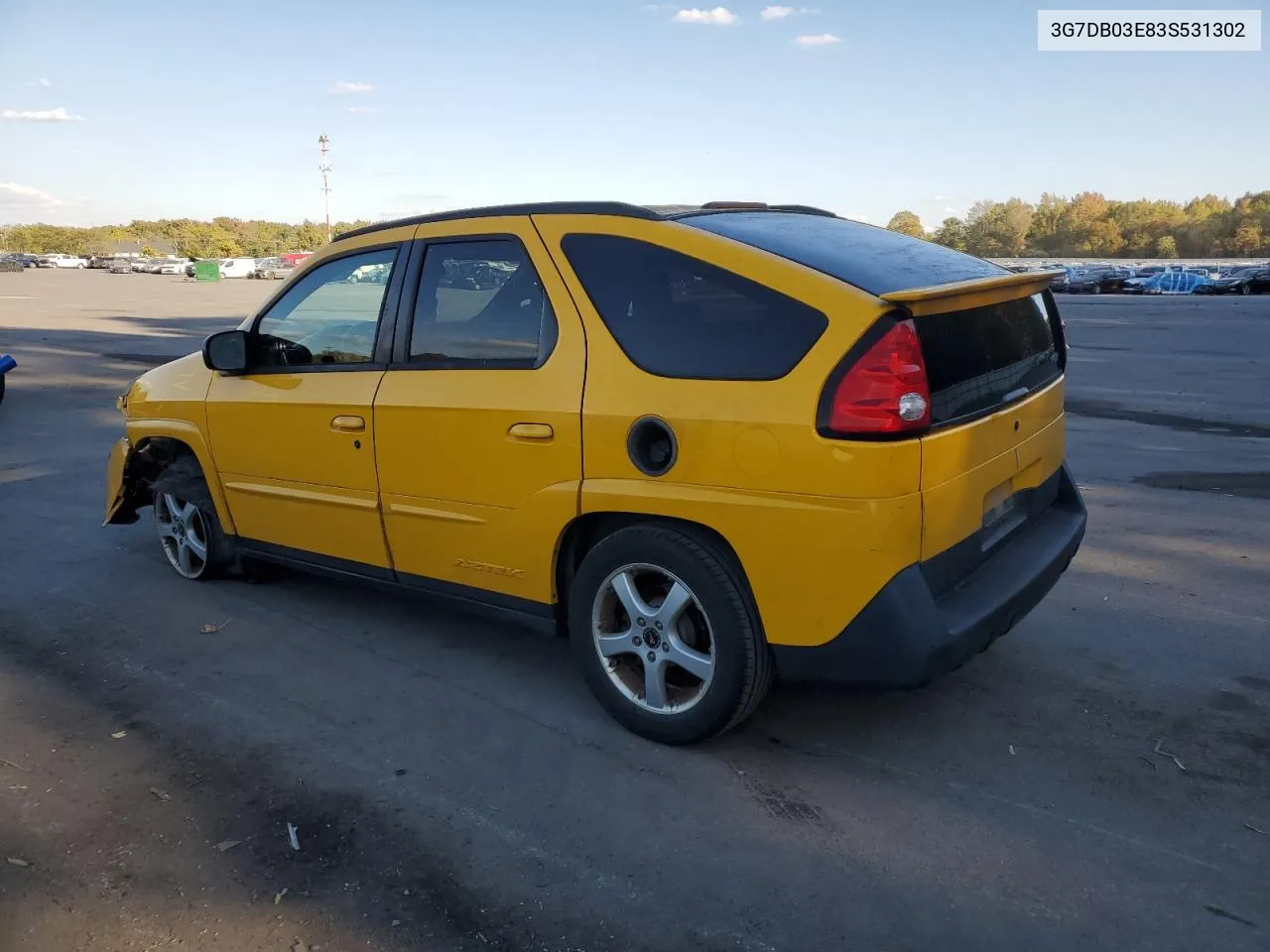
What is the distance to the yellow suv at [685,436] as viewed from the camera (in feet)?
9.46

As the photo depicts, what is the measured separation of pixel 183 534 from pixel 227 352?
1306 millimetres

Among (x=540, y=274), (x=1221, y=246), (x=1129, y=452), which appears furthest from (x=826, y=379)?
(x=1221, y=246)

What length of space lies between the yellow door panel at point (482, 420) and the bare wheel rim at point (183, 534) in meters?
1.68

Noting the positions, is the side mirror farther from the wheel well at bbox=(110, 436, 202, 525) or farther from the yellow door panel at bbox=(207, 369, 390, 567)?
the wheel well at bbox=(110, 436, 202, 525)

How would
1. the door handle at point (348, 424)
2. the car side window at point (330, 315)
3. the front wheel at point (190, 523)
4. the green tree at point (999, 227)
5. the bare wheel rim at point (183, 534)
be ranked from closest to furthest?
1. the door handle at point (348, 424)
2. the car side window at point (330, 315)
3. the front wheel at point (190, 523)
4. the bare wheel rim at point (183, 534)
5. the green tree at point (999, 227)

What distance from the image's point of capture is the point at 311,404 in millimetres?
4215

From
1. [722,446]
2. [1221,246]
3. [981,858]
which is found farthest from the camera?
[1221,246]

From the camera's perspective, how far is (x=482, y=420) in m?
3.60

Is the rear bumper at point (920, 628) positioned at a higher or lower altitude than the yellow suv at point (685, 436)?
lower

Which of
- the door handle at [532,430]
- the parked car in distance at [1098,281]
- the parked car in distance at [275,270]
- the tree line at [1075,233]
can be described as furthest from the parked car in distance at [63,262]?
the door handle at [532,430]

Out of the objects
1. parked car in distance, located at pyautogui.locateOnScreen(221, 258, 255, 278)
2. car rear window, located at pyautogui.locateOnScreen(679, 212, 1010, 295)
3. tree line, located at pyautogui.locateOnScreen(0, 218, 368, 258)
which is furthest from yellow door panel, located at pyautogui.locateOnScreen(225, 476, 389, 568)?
tree line, located at pyautogui.locateOnScreen(0, 218, 368, 258)

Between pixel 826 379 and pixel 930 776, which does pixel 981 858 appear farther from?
pixel 826 379

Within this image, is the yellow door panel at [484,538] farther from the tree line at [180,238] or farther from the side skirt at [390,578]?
the tree line at [180,238]

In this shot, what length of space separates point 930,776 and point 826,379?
138 cm
